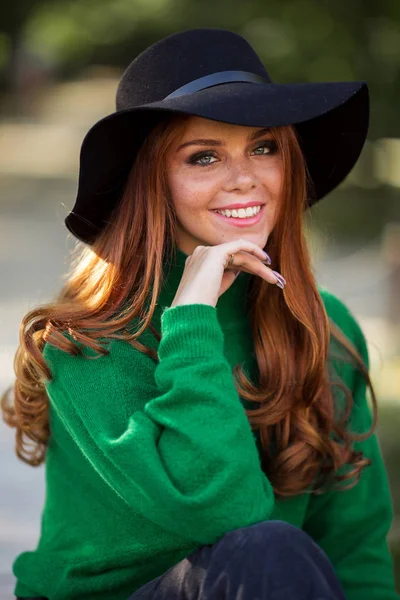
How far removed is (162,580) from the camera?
235 cm

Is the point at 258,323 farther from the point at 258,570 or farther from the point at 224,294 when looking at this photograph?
the point at 258,570

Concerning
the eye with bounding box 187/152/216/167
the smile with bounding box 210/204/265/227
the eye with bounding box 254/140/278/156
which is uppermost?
the eye with bounding box 254/140/278/156

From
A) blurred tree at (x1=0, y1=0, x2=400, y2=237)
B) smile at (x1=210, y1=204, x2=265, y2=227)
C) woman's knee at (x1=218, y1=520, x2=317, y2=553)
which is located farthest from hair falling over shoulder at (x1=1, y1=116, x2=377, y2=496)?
blurred tree at (x1=0, y1=0, x2=400, y2=237)

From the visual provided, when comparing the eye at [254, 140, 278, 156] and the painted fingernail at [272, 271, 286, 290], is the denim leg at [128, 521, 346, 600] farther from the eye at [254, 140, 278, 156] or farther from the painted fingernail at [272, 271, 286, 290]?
the eye at [254, 140, 278, 156]

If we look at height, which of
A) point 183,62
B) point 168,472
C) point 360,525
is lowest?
point 360,525

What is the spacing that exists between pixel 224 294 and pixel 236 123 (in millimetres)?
558

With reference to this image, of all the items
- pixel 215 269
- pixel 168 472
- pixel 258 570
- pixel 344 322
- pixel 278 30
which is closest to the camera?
pixel 258 570

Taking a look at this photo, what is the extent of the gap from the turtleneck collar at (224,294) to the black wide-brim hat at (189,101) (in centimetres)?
21

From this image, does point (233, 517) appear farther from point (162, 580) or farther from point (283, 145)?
point (283, 145)

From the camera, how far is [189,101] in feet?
7.97

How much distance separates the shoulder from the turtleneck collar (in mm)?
239

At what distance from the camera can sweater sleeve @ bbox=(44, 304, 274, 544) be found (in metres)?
2.30

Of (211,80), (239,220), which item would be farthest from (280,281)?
(211,80)

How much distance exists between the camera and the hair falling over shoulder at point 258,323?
8.43 ft
